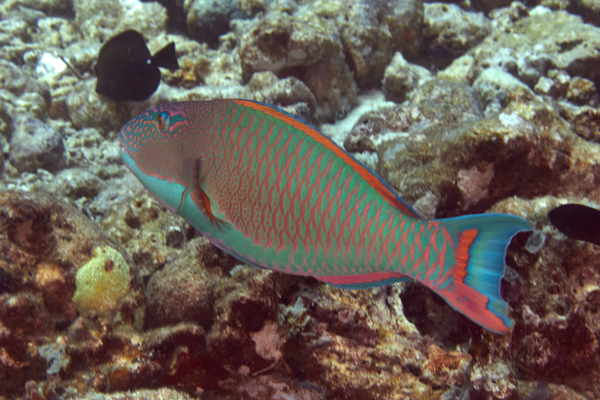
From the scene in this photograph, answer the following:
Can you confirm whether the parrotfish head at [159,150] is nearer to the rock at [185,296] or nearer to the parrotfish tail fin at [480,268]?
the rock at [185,296]

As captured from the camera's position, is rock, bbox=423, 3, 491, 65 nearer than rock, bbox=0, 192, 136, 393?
No

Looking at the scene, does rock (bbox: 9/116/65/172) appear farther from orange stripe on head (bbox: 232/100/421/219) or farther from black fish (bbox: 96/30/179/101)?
orange stripe on head (bbox: 232/100/421/219)

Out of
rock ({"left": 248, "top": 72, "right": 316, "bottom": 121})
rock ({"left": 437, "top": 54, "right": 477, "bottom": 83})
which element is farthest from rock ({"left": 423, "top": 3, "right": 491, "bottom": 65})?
rock ({"left": 248, "top": 72, "right": 316, "bottom": 121})

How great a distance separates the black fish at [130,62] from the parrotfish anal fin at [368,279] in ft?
14.1

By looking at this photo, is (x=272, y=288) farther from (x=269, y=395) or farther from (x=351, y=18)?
(x=351, y=18)

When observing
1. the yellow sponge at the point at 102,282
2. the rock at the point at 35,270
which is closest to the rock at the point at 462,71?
A: the yellow sponge at the point at 102,282

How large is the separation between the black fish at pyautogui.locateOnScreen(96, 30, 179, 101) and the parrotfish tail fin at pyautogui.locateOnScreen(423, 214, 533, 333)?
4503 millimetres

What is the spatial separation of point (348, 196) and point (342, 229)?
0.46 ft

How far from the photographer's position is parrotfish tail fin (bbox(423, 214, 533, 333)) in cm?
123

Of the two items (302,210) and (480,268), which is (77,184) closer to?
(302,210)

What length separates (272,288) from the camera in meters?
1.89

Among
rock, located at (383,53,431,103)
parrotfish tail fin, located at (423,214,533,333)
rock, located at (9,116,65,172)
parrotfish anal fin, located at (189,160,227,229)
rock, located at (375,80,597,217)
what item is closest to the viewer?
parrotfish tail fin, located at (423,214,533,333)

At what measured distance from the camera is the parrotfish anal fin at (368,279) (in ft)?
4.59

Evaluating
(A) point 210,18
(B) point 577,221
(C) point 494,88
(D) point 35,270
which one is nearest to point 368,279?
(B) point 577,221
